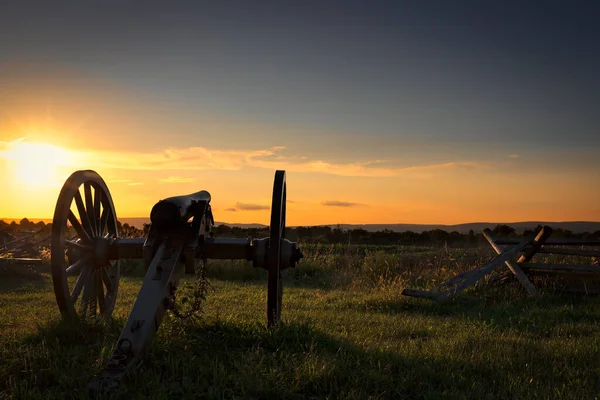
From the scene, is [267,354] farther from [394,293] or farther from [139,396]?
[394,293]

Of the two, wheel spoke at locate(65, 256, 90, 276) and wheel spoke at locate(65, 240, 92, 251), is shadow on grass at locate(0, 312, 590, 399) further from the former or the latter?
wheel spoke at locate(65, 240, 92, 251)

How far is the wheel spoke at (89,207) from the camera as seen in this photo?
258 inches

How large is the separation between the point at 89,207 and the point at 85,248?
55cm

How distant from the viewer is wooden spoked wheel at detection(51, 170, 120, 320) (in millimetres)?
5691

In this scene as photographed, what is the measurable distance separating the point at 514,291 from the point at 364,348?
5.94 metres

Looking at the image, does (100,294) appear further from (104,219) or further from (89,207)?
(89,207)

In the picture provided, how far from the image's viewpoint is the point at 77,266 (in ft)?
20.4

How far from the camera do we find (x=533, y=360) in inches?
204

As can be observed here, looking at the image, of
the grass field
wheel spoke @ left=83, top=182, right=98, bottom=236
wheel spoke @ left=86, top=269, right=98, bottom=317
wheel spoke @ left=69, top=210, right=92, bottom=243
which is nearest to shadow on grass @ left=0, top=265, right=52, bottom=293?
the grass field

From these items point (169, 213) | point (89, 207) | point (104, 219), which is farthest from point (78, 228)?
point (169, 213)

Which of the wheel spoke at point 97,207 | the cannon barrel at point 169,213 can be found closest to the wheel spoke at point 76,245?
the wheel spoke at point 97,207

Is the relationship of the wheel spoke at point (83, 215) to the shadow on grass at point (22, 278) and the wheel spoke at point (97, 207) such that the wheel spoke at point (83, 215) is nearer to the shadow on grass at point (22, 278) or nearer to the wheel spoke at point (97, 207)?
the wheel spoke at point (97, 207)

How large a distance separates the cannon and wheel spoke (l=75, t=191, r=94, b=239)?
0.01 m

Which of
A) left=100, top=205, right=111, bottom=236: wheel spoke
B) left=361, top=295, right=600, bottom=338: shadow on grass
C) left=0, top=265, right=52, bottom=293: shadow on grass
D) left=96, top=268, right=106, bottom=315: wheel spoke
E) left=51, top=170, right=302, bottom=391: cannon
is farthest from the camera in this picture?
left=0, top=265, right=52, bottom=293: shadow on grass
